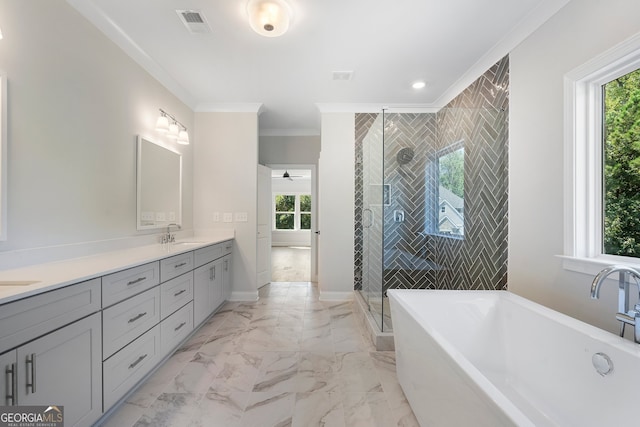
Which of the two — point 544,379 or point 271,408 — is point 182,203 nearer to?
point 271,408

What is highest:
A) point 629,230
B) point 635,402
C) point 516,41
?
point 516,41

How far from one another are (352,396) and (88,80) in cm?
288

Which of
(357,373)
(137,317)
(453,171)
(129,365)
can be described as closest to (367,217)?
(453,171)

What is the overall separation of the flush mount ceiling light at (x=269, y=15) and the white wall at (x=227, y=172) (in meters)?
1.71

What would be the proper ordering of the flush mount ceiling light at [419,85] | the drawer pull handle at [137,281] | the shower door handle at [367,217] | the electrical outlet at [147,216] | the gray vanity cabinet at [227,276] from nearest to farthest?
1. the drawer pull handle at [137,281]
2. the electrical outlet at [147,216]
3. the flush mount ceiling light at [419,85]
4. the shower door handle at [367,217]
5. the gray vanity cabinet at [227,276]

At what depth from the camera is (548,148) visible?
181 centimetres

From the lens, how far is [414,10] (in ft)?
6.18

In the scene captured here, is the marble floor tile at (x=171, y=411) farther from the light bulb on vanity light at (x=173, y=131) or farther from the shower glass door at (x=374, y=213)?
the light bulb on vanity light at (x=173, y=131)

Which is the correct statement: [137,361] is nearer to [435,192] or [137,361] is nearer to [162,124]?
[162,124]

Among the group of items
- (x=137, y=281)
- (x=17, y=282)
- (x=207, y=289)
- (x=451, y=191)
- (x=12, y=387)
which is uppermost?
(x=451, y=191)

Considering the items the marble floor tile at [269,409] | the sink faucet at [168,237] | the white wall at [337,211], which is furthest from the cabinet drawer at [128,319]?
the white wall at [337,211]

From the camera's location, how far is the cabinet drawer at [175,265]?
6.52ft

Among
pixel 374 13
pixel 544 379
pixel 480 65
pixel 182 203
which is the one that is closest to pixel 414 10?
pixel 374 13

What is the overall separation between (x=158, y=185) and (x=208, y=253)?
34.7 inches
